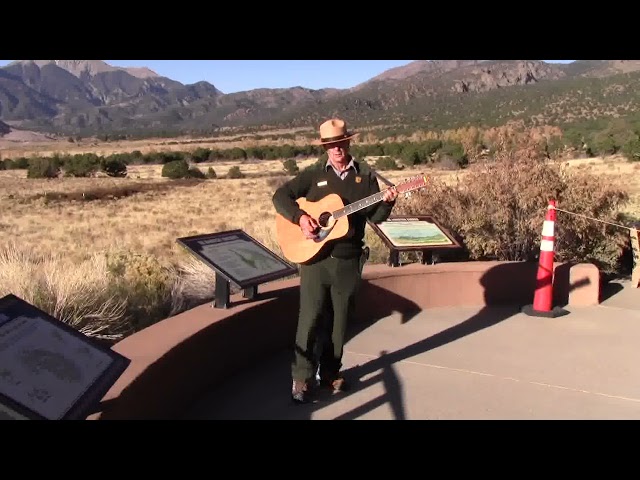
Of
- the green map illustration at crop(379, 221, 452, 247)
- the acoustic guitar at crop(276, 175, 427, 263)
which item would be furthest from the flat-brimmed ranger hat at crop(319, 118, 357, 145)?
the green map illustration at crop(379, 221, 452, 247)

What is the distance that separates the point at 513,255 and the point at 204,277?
Answer: 3.94 m

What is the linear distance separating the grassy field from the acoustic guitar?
1608 mm

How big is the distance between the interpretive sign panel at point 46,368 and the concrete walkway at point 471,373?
49.7 inches

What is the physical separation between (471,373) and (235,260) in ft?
6.44

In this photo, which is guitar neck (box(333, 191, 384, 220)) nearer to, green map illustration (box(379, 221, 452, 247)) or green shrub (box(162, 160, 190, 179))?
green map illustration (box(379, 221, 452, 247))

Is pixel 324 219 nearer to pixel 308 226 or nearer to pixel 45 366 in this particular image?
pixel 308 226

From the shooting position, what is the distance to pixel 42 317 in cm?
337

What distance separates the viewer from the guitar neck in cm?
458

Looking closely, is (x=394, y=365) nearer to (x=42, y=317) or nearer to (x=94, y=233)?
(x=42, y=317)

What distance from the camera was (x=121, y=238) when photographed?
58.7 feet

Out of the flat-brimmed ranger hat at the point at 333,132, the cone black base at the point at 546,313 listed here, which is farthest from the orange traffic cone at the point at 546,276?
the flat-brimmed ranger hat at the point at 333,132

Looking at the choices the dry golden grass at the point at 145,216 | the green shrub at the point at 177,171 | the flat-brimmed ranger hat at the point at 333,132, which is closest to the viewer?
the flat-brimmed ranger hat at the point at 333,132

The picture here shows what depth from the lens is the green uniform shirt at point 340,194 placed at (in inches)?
183

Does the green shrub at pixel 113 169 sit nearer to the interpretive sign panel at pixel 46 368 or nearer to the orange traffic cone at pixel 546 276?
the orange traffic cone at pixel 546 276
